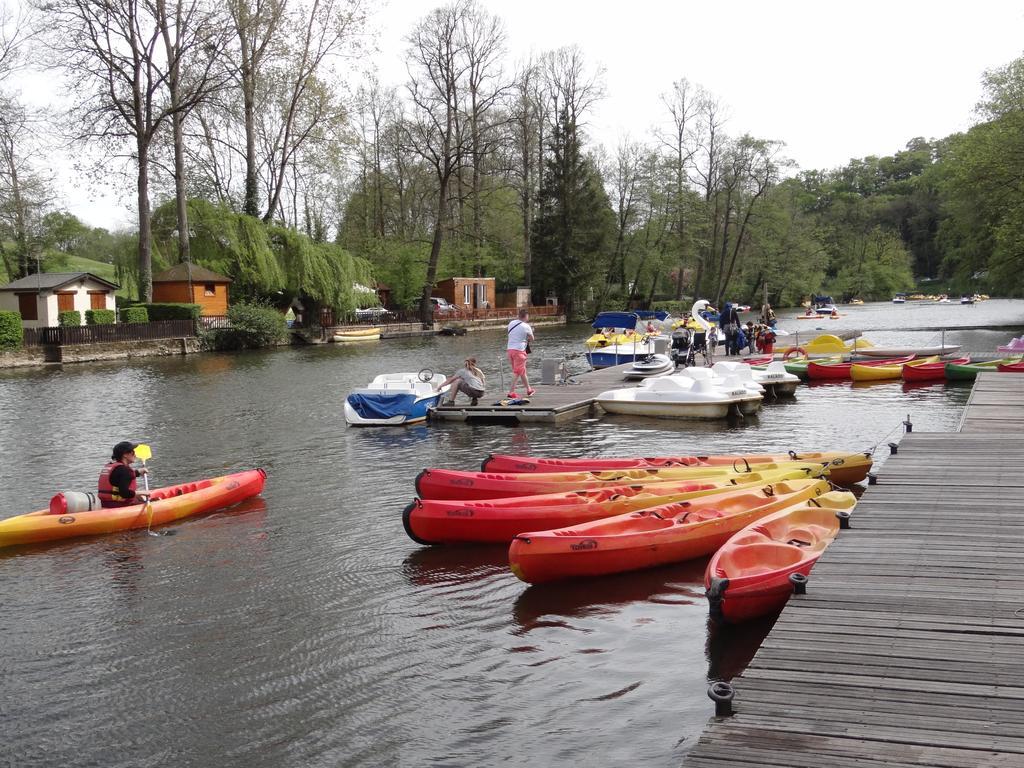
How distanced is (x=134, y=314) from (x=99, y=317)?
1533mm

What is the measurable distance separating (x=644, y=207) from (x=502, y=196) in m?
13.7

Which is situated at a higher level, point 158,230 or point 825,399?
point 158,230

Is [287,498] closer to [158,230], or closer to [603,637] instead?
[603,637]

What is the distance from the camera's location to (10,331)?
35.2 meters

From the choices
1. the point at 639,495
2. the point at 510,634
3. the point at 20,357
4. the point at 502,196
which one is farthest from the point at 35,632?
the point at 502,196

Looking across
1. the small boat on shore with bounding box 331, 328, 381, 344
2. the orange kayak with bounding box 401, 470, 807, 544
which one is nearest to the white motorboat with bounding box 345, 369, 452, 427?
the orange kayak with bounding box 401, 470, 807, 544

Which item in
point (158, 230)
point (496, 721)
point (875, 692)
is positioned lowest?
point (496, 721)

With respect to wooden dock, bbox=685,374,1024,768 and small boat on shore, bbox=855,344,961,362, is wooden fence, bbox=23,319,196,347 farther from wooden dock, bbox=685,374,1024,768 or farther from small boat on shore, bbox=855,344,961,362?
wooden dock, bbox=685,374,1024,768

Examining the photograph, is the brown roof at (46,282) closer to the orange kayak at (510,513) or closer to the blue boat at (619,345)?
the blue boat at (619,345)

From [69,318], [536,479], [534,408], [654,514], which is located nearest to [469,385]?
[534,408]

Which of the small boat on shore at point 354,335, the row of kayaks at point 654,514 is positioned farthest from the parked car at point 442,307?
the row of kayaks at point 654,514

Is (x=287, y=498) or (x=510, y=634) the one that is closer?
(x=510, y=634)

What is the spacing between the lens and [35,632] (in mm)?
8562

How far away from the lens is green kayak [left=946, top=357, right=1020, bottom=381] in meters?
24.3
